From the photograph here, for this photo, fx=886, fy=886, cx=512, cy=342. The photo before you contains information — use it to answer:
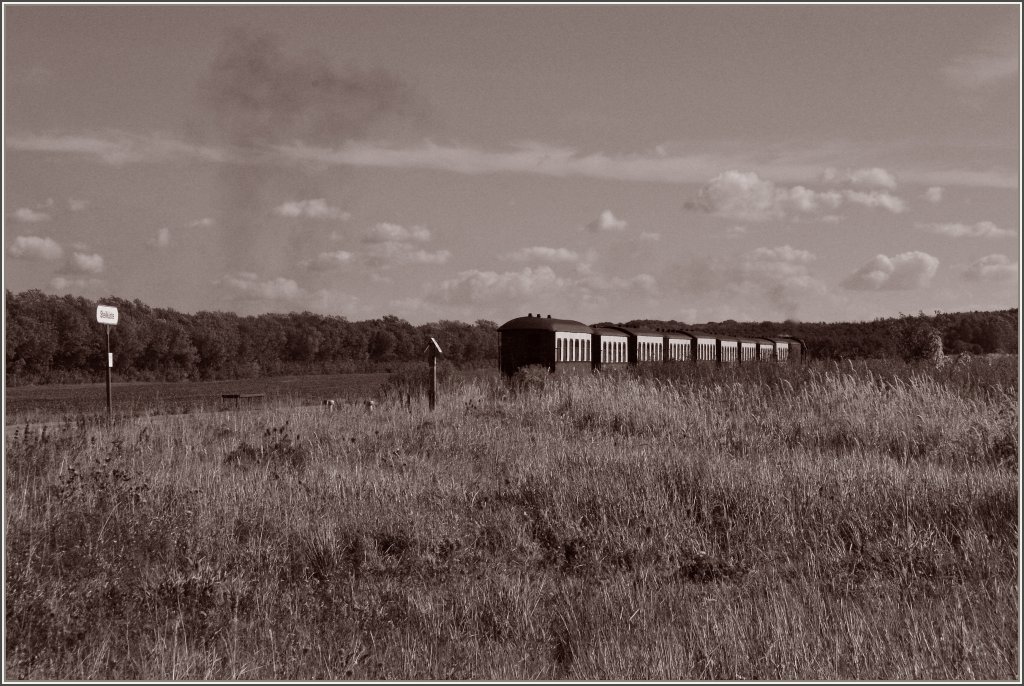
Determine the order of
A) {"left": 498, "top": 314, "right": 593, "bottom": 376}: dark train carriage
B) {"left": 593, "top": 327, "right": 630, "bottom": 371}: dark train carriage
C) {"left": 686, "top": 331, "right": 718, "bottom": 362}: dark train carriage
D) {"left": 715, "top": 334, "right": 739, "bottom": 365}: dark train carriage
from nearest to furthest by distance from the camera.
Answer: {"left": 498, "top": 314, "right": 593, "bottom": 376}: dark train carriage < {"left": 593, "top": 327, "right": 630, "bottom": 371}: dark train carriage < {"left": 686, "top": 331, "right": 718, "bottom": 362}: dark train carriage < {"left": 715, "top": 334, "right": 739, "bottom": 365}: dark train carriage

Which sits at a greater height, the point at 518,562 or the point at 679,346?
the point at 679,346

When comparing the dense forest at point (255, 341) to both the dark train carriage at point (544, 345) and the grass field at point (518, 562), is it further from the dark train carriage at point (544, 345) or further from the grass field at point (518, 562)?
the grass field at point (518, 562)

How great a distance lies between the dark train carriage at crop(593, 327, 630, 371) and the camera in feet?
92.5

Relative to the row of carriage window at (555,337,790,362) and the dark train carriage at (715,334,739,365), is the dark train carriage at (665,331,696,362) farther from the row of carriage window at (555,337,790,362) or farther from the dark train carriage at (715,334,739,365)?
the dark train carriage at (715,334,739,365)

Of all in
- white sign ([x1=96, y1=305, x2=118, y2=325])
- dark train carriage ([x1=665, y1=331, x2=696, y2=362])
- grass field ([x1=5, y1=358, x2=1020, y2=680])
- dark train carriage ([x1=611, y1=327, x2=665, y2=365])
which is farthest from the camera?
dark train carriage ([x1=665, y1=331, x2=696, y2=362])

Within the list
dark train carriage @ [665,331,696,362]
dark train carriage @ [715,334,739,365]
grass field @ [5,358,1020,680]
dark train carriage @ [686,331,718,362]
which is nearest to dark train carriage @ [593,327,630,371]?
dark train carriage @ [665,331,696,362]

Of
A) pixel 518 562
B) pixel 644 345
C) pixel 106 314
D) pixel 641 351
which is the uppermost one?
pixel 106 314

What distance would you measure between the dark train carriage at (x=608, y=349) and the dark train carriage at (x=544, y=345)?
1.62 ft

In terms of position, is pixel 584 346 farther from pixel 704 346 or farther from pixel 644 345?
pixel 704 346

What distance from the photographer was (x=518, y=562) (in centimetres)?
604

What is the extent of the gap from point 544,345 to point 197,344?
34466 millimetres

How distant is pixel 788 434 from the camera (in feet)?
38.8

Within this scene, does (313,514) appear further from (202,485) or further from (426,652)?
(426,652)

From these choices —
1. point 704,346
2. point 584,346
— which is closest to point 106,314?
point 584,346
